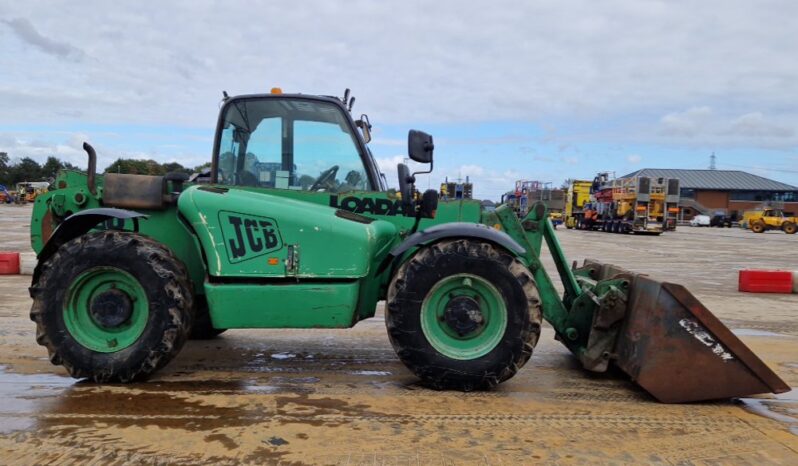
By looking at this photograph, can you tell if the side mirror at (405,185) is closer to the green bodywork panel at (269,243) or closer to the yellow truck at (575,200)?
the green bodywork panel at (269,243)

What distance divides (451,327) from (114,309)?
2.49 metres

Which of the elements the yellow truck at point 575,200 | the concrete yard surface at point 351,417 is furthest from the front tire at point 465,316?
the yellow truck at point 575,200

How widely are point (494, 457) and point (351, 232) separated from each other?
190cm

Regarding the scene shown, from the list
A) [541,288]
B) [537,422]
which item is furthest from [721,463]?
[541,288]

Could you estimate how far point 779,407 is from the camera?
443 centimetres

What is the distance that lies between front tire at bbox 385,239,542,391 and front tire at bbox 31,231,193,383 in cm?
160

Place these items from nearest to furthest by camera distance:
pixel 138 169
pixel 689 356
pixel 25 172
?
pixel 689 356, pixel 138 169, pixel 25 172

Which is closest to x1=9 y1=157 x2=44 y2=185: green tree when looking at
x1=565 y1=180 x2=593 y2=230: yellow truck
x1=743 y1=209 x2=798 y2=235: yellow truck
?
x1=565 y1=180 x2=593 y2=230: yellow truck

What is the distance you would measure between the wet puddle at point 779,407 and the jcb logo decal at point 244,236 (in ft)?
11.9

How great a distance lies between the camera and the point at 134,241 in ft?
14.9

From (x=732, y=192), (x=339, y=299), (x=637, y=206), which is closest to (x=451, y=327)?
(x=339, y=299)

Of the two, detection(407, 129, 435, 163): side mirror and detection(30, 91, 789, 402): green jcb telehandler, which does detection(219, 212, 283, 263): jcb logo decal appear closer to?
detection(30, 91, 789, 402): green jcb telehandler

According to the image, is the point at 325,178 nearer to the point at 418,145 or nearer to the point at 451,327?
the point at 418,145

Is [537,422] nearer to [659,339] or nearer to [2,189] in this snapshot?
[659,339]
